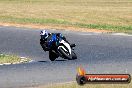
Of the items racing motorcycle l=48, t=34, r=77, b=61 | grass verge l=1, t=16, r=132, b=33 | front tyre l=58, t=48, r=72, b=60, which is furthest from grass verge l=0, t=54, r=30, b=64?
grass verge l=1, t=16, r=132, b=33

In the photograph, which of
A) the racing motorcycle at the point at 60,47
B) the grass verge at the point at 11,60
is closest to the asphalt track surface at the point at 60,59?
the racing motorcycle at the point at 60,47

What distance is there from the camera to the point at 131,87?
50.6 ft

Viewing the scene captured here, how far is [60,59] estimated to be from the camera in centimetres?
2341

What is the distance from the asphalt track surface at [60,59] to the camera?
18.3m

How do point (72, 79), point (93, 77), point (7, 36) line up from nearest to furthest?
point (93, 77)
point (72, 79)
point (7, 36)

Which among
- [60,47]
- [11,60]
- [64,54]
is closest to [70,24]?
[11,60]

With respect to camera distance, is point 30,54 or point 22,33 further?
point 22,33

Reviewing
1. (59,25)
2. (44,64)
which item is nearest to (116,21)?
(59,25)

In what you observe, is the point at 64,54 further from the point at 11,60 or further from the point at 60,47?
the point at 11,60

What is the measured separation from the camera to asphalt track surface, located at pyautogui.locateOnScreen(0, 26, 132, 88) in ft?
60.0

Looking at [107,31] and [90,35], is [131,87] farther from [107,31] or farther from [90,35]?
[107,31]

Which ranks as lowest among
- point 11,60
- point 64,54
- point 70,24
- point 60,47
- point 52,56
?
point 70,24

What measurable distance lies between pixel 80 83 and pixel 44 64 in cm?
710

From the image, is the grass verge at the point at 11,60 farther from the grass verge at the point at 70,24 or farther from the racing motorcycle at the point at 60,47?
the grass verge at the point at 70,24
